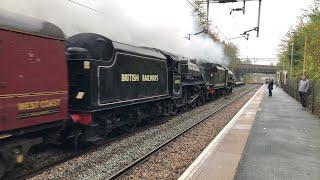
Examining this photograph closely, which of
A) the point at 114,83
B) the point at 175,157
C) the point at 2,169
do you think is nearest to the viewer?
the point at 2,169

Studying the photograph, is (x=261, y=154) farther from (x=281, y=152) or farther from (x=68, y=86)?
(x=68, y=86)

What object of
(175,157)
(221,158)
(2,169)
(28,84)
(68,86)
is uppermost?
(28,84)

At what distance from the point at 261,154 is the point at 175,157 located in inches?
75.6

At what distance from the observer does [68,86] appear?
26.9 ft

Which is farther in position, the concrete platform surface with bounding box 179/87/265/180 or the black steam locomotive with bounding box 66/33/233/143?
the black steam locomotive with bounding box 66/33/233/143

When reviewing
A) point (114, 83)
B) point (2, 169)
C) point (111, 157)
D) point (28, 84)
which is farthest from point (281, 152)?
point (2, 169)

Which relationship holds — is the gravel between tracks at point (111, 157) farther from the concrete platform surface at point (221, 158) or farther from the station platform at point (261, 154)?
the station platform at point (261, 154)

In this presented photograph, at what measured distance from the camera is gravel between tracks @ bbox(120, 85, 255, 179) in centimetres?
734

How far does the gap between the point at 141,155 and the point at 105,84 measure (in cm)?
194

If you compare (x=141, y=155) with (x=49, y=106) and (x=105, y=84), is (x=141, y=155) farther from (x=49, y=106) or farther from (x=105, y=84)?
(x=49, y=106)

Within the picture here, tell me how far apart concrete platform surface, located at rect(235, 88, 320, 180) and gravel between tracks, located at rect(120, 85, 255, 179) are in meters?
1.25

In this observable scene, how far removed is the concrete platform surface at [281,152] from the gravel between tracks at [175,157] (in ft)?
4.09

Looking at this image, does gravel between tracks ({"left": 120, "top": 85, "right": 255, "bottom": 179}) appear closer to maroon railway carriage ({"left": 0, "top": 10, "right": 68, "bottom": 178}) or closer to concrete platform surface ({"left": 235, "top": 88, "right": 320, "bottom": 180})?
concrete platform surface ({"left": 235, "top": 88, "right": 320, "bottom": 180})

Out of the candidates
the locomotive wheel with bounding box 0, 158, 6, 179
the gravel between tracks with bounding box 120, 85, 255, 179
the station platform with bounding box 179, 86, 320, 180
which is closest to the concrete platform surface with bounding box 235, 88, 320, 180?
the station platform with bounding box 179, 86, 320, 180
